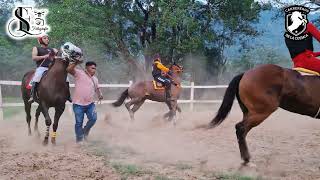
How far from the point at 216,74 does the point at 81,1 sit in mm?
11708

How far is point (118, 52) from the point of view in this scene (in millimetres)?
29891

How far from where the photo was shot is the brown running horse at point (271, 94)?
6.59 meters

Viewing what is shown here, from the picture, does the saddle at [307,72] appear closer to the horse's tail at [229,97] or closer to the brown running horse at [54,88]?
the horse's tail at [229,97]

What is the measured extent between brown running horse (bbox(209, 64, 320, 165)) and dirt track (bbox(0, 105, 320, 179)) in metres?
0.72

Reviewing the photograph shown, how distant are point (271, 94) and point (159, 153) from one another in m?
2.41

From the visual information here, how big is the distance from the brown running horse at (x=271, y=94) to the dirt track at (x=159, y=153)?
2.37 ft

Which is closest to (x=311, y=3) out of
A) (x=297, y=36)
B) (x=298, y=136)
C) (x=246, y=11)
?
(x=246, y=11)

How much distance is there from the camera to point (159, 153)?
25.5 feet

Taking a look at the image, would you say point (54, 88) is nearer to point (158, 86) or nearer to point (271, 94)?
point (271, 94)

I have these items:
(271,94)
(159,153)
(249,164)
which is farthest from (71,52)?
(249,164)

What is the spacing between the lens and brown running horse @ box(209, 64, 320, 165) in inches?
259

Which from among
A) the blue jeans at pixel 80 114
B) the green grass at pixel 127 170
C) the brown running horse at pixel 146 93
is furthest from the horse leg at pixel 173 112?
the green grass at pixel 127 170

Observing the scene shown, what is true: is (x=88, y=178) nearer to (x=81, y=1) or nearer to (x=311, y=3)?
(x=81, y=1)

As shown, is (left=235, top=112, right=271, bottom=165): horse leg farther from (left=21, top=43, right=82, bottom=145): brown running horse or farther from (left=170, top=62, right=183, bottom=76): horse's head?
(left=170, top=62, right=183, bottom=76): horse's head
